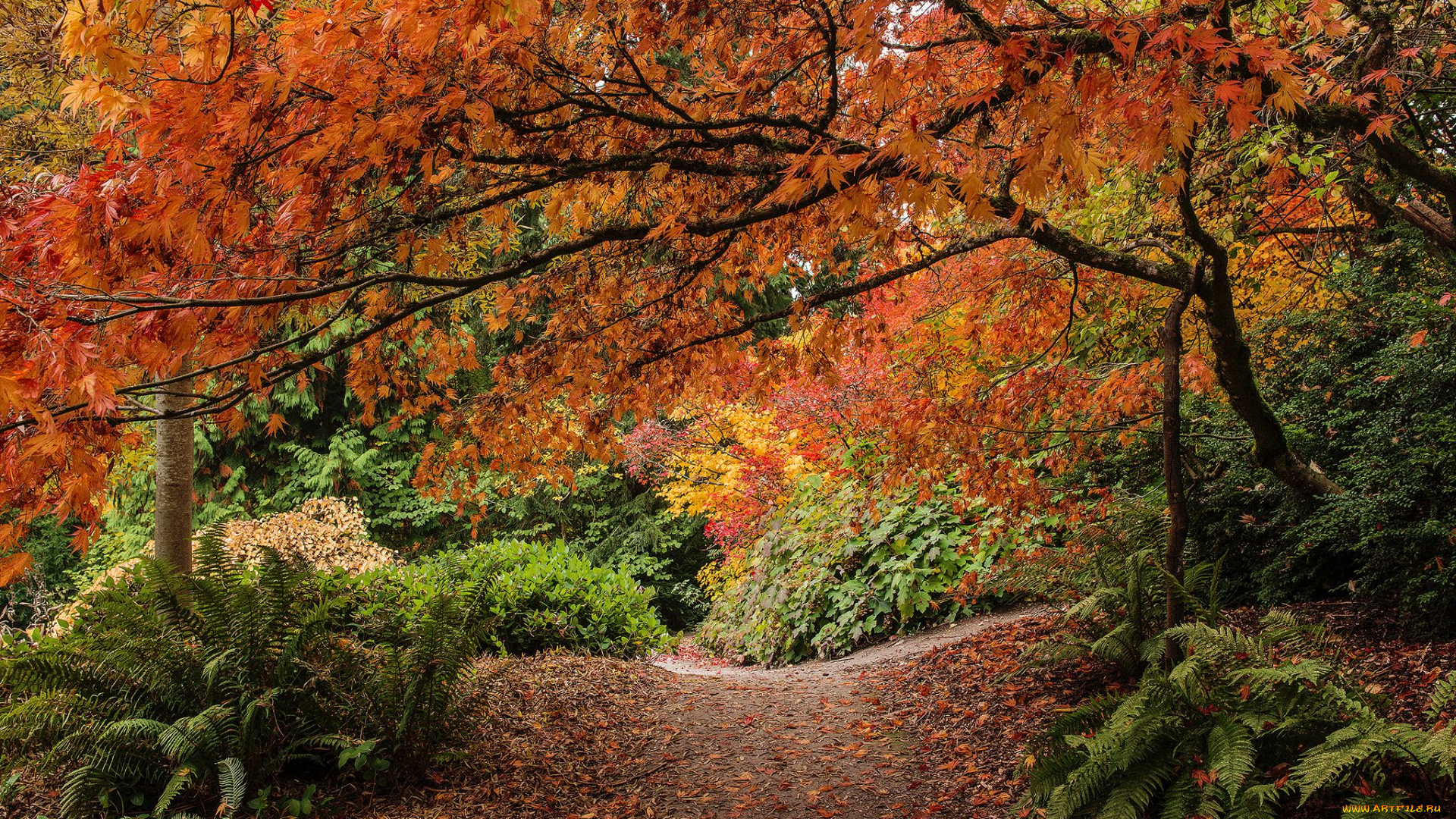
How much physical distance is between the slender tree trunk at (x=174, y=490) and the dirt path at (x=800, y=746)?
11.2 feet

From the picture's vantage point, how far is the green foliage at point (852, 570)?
25.4ft

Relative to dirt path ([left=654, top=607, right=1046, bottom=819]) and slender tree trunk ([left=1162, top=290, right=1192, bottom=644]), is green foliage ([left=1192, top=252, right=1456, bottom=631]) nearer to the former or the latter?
slender tree trunk ([left=1162, top=290, right=1192, bottom=644])

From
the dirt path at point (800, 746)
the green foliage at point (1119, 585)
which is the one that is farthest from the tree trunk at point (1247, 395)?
the dirt path at point (800, 746)

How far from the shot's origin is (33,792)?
3.89m

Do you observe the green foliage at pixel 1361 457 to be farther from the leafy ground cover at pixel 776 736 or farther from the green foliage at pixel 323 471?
the green foliage at pixel 323 471

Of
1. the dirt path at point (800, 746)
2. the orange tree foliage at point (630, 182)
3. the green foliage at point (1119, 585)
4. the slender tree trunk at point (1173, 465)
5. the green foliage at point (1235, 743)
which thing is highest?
the orange tree foliage at point (630, 182)

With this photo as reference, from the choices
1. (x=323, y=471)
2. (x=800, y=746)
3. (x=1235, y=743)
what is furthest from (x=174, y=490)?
(x=323, y=471)

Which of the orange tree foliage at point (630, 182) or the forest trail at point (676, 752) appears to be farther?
the forest trail at point (676, 752)

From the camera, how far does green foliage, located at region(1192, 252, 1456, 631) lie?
12.9 feet

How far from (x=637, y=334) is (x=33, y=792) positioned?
12.1 feet

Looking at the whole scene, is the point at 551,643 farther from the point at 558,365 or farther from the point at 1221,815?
the point at 1221,815

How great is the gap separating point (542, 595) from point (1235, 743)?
550cm

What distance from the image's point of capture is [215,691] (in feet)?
12.8

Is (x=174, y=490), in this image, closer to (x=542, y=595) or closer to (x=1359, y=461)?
(x=542, y=595)
